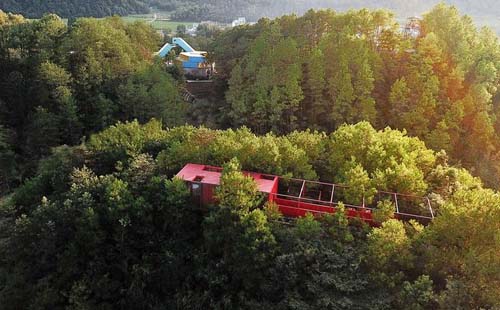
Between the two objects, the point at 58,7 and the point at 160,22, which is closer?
the point at 58,7

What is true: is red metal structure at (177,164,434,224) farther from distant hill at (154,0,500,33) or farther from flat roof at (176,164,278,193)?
distant hill at (154,0,500,33)

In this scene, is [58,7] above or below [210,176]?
above

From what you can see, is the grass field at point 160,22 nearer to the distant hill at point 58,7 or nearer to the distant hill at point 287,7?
the distant hill at point 287,7

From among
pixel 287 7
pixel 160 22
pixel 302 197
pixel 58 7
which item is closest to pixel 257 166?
pixel 302 197

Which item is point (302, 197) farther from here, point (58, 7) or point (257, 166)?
point (58, 7)

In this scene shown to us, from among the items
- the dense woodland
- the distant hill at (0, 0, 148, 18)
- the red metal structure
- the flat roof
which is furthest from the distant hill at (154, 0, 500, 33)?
the flat roof

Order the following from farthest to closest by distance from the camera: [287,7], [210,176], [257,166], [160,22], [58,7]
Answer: [160,22]
[58,7]
[287,7]
[257,166]
[210,176]

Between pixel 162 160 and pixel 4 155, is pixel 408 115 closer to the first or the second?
pixel 162 160

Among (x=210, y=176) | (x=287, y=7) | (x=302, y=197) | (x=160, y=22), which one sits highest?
(x=287, y=7)

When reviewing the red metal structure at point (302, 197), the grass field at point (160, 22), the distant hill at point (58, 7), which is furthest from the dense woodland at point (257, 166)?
the grass field at point (160, 22)
